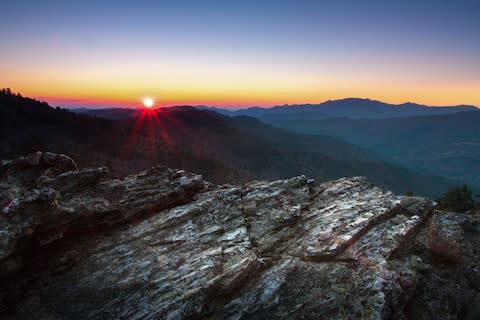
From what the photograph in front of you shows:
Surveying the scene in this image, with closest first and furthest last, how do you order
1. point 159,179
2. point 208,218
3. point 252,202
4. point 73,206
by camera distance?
point 73,206, point 208,218, point 252,202, point 159,179

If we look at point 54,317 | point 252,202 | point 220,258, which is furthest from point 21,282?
point 252,202

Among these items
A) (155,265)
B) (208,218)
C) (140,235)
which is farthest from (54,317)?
(208,218)

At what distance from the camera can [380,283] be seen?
15117 mm

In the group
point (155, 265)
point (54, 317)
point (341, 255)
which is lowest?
point (54, 317)

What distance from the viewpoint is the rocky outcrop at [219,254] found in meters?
15.1

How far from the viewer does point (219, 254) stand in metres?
18.2

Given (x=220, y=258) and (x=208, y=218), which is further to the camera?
(x=208, y=218)

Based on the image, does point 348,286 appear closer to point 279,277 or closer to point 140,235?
point 279,277

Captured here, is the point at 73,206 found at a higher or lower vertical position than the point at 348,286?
higher

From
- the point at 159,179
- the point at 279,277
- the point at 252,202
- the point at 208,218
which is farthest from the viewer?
the point at 159,179

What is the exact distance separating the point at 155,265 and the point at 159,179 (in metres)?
10.8

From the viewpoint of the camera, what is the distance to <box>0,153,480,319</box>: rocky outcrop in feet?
49.5

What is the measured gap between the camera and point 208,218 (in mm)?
22312

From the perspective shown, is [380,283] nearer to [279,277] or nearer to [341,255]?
[341,255]
